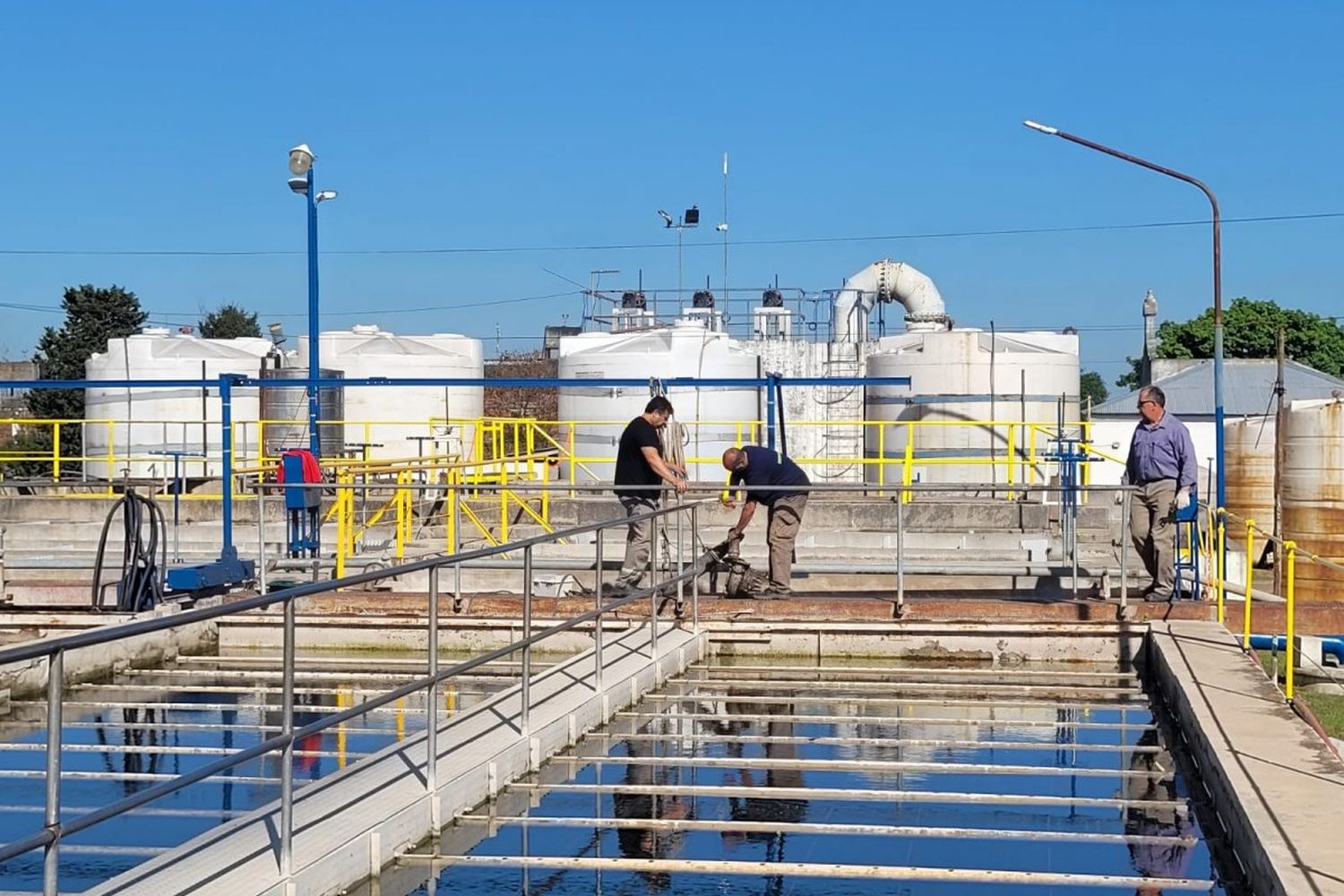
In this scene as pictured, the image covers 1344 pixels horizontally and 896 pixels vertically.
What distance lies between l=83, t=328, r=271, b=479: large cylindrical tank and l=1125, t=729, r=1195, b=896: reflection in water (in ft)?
82.7

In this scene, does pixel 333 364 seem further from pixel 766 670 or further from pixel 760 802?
pixel 760 802

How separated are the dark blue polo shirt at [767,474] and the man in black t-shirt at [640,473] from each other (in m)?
0.59

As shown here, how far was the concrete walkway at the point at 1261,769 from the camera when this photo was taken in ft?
20.6

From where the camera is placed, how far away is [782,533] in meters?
15.2

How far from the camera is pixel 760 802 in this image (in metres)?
8.49

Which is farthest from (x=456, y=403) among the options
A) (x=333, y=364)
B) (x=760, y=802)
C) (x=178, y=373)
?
(x=760, y=802)

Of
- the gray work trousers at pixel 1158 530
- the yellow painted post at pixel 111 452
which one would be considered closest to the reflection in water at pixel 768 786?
the gray work trousers at pixel 1158 530

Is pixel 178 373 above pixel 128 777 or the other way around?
above

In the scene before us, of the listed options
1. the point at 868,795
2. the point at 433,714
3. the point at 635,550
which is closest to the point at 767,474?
the point at 635,550

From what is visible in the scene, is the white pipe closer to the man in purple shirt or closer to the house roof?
the house roof

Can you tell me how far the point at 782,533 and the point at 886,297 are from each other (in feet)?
112

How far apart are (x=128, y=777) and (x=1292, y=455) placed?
2443cm

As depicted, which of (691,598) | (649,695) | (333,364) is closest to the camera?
(649,695)

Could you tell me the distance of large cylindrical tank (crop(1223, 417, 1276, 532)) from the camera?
106 feet
